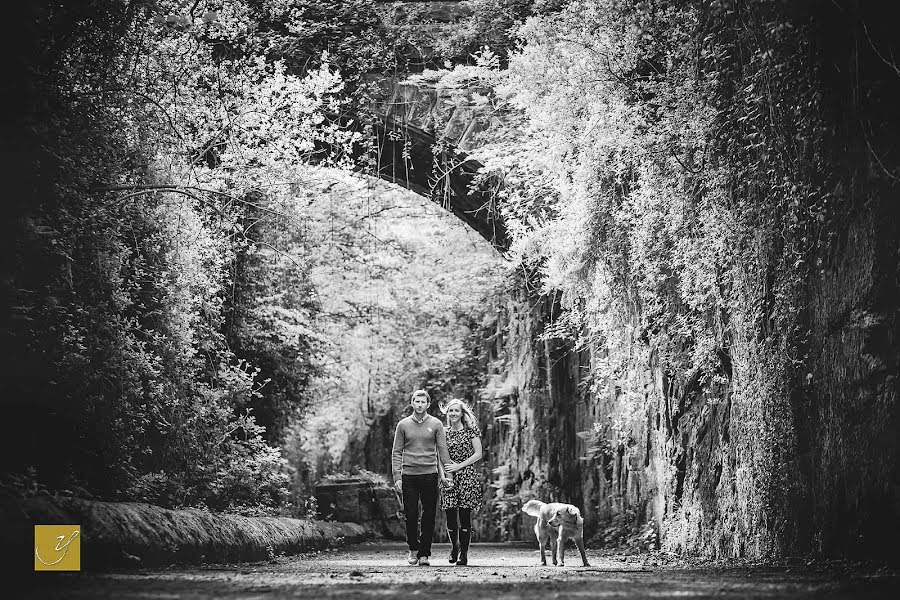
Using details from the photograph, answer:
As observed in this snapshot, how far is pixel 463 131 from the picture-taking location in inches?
609

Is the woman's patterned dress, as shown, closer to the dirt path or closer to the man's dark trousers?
the man's dark trousers

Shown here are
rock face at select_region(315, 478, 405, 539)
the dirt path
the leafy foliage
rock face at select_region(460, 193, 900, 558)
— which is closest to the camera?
the dirt path

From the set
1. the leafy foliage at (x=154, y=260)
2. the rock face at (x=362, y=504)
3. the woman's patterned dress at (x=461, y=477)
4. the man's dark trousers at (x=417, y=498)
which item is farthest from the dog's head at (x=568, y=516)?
the rock face at (x=362, y=504)

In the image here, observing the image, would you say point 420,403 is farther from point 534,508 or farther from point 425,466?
point 534,508

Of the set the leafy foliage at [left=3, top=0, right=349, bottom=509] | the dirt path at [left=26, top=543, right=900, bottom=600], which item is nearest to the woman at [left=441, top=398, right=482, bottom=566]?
the leafy foliage at [left=3, top=0, right=349, bottom=509]

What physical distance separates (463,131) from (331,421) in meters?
14.3

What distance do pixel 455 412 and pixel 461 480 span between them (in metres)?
0.67

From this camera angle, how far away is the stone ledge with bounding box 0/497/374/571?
541 cm

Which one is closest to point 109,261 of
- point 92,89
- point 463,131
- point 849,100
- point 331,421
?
point 92,89

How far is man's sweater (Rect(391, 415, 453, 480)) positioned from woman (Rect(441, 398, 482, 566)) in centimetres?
44

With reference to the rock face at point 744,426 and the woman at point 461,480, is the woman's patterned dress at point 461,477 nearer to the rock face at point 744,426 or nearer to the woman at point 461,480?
the woman at point 461,480

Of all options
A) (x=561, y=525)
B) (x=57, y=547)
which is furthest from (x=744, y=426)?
(x=57, y=547)

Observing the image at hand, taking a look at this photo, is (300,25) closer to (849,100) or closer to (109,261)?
(109,261)

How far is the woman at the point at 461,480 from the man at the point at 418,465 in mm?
407
